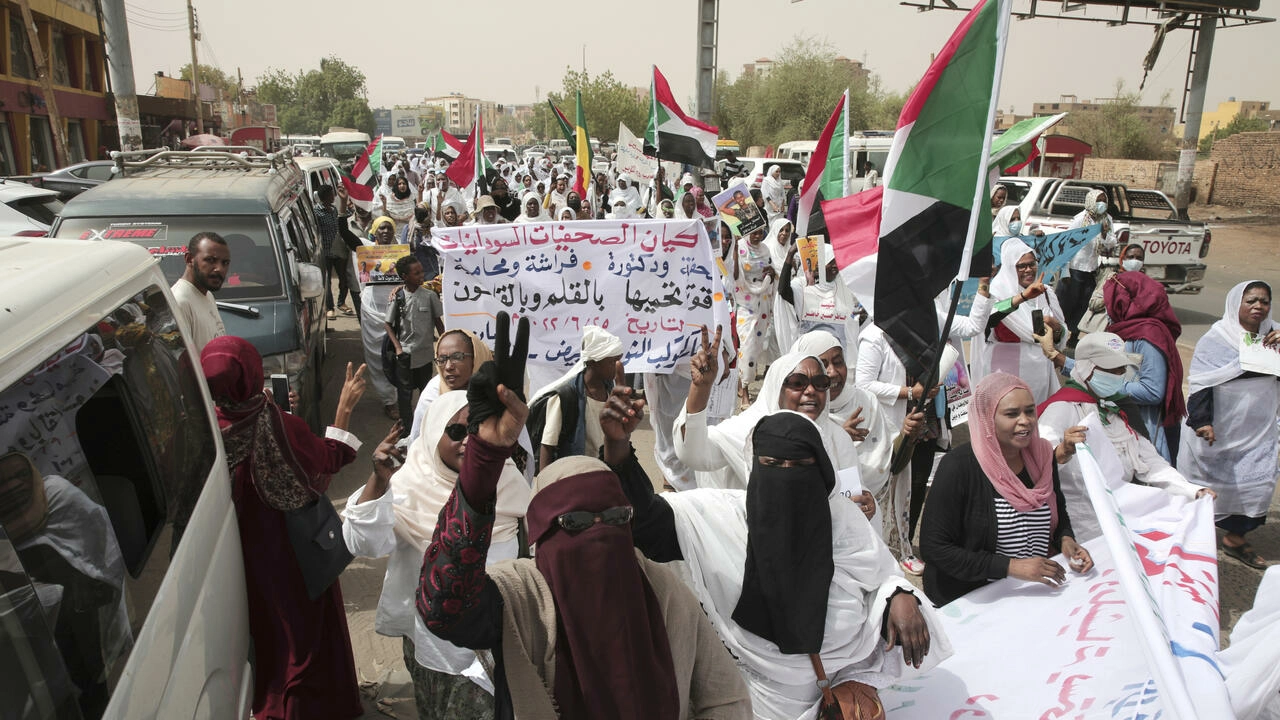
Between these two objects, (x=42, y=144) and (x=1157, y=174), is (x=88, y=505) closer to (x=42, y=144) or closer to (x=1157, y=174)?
(x=1157, y=174)

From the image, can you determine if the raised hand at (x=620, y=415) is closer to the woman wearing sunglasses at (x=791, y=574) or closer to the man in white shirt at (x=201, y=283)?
the woman wearing sunglasses at (x=791, y=574)

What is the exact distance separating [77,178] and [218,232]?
1284 cm

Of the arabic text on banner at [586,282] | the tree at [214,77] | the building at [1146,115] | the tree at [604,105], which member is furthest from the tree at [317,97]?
the arabic text on banner at [586,282]

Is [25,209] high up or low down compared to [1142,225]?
up

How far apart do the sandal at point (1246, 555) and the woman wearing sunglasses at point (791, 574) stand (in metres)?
3.49

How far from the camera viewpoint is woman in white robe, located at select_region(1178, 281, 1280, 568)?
4.82 m

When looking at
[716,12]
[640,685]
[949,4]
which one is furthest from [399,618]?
[949,4]

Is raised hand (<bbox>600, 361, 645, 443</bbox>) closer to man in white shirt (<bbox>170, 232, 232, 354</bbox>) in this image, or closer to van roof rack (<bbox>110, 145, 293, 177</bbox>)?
man in white shirt (<bbox>170, 232, 232, 354</bbox>)

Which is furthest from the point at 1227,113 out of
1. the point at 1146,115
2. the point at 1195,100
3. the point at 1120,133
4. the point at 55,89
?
the point at 55,89

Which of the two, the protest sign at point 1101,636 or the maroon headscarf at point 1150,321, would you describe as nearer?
the protest sign at point 1101,636

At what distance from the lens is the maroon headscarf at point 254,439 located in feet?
9.37

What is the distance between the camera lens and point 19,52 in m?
27.2

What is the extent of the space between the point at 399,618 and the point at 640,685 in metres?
1.18

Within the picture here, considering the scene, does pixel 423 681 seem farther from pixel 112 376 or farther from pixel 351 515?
pixel 112 376
